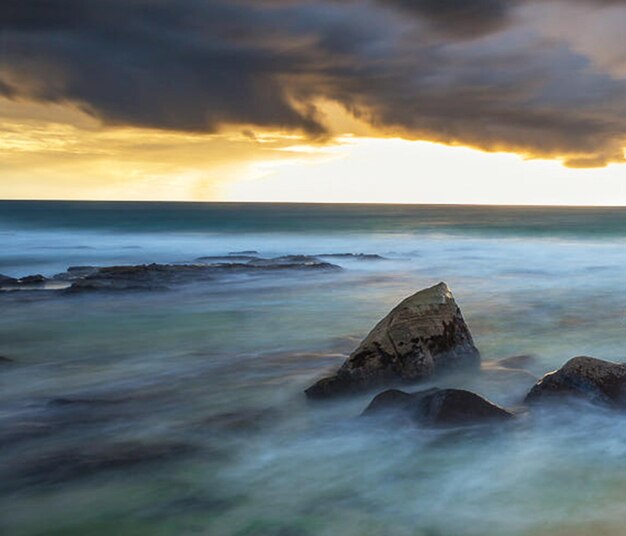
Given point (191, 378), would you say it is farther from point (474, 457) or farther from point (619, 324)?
point (619, 324)

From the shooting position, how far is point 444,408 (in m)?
7.59

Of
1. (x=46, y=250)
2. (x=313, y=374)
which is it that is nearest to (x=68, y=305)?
(x=313, y=374)

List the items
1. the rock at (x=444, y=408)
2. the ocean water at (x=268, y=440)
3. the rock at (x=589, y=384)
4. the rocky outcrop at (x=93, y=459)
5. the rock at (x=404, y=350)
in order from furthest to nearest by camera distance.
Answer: the rock at (x=404, y=350) < the rock at (x=589, y=384) < the rock at (x=444, y=408) < the rocky outcrop at (x=93, y=459) < the ocean water at (x=268, y=440)

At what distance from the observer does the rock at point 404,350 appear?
29.2 ft

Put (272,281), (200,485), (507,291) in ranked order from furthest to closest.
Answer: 1. (272,281)
2. (507,291)
3. (200,485)

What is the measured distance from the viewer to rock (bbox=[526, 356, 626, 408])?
803 cm

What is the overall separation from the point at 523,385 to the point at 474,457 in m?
3.04

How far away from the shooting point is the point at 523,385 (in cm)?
952

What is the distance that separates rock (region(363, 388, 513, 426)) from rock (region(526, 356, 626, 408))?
2.96ft

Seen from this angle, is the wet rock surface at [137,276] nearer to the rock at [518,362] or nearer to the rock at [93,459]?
the rock at [518,362]

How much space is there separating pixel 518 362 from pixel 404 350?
9.71 ft

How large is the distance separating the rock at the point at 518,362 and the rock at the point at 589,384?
2.30 m

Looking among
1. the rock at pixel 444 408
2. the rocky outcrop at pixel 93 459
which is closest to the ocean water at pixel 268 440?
the rocky outcrop at pixel 93 459

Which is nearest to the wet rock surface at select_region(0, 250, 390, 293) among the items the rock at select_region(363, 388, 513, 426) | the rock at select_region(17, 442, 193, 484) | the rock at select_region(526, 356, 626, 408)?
the rock at select_region(17, 442, 193, 484)
